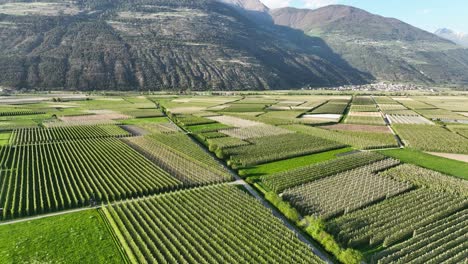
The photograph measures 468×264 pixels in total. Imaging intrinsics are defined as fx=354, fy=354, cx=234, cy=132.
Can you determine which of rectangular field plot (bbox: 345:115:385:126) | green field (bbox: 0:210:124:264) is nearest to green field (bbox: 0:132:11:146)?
green field (bbox: 0:210:124:264)

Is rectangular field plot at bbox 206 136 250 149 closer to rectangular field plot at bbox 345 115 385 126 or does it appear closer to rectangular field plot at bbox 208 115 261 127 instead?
rectangular field plot at bbox 208 115 261 127

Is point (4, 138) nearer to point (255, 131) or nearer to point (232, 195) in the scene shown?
point (255, 131)

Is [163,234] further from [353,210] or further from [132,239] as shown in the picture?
[353,210]

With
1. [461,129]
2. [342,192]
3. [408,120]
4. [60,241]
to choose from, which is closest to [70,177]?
[60,241]

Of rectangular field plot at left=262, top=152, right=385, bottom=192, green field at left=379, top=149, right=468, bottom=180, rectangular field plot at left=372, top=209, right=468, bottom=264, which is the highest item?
rectangular field plot at left=372, top=209, right=468, bottom=264

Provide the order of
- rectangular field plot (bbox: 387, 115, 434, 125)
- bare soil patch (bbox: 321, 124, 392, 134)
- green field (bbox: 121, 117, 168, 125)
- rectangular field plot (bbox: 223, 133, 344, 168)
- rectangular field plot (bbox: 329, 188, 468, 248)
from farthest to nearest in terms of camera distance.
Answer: rectangular field plot (bbox: 387, 115, 434, 125) → green field (bbox: 121, 117, 168, 125) → bare soil patch (bbox: 321, 124, 392, 134) → rectangular field plot (bbox: 223, 133, 344, 168) → rectangular field plot (bbox: 329, 188, 468, 248)

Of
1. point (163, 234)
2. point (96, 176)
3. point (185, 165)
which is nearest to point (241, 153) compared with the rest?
point (185, 165)
